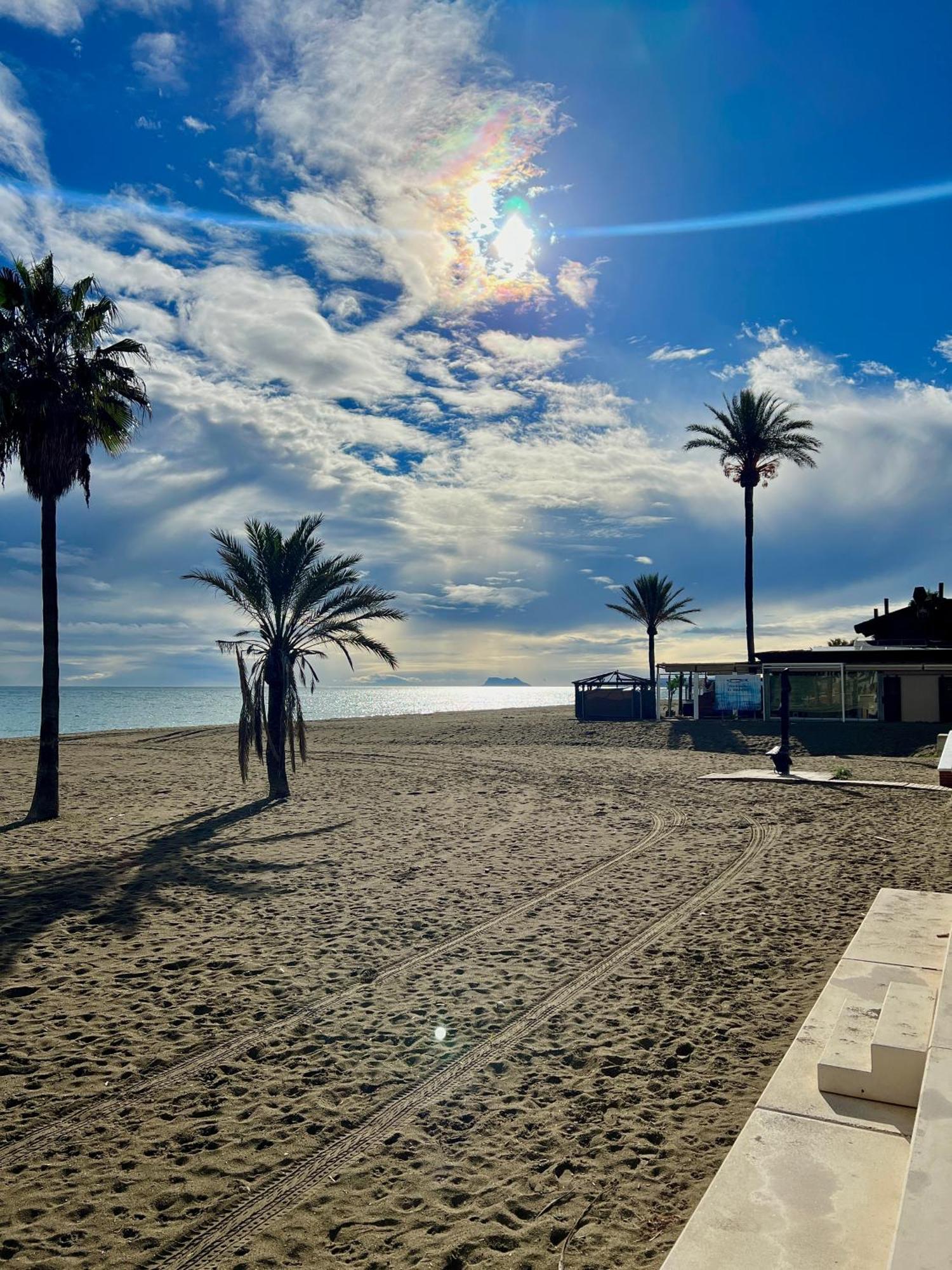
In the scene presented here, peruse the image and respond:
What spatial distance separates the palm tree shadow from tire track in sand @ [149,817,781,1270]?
4287 millimetres

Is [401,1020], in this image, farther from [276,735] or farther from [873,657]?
[873,657]

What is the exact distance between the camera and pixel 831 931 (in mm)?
8477

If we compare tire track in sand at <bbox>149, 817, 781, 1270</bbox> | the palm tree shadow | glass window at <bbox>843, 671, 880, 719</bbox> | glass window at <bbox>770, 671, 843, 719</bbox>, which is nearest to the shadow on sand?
glass window at <bbox>770, 671, 843, 719</bbox>

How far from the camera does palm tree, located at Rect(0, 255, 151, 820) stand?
15.2 metres

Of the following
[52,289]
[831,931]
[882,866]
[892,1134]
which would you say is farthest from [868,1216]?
[52,289]

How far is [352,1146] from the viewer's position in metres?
4.70

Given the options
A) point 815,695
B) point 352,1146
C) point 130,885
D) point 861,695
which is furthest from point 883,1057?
point 861,695

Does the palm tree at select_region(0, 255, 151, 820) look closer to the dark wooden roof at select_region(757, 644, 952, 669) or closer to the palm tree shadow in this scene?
the palm tree shadow

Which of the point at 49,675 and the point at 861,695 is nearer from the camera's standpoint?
the point at 49,675

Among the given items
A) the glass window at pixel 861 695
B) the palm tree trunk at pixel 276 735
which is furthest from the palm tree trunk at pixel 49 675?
the glass window at pixel 861 695

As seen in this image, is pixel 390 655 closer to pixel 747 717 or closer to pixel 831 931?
pixel 831 931

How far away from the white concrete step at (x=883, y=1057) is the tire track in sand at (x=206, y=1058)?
3.75m

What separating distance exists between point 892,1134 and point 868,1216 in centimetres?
84

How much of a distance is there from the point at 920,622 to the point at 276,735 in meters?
41.7
